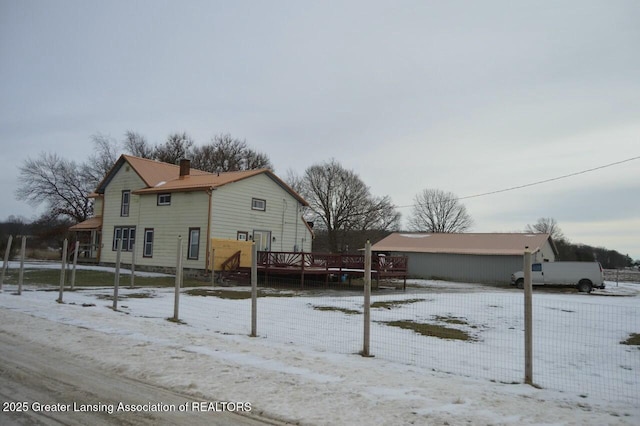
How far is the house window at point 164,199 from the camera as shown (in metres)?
27.1

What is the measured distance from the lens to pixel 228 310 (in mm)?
12430

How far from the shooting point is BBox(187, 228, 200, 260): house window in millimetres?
25281

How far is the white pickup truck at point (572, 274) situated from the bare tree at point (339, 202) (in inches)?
1093

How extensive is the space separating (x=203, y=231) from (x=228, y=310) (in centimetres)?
1323

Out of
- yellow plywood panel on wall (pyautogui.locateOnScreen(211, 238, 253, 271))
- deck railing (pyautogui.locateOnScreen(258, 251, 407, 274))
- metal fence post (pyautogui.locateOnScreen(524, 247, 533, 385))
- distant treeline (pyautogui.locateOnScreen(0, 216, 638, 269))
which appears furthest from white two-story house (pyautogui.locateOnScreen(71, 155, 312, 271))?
metal fence post (pyautogui.locateOnScreen(524, 247, 533, 385))

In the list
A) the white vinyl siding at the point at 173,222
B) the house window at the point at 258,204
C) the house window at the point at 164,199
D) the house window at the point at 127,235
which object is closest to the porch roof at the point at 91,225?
the house window at the point at 127,235

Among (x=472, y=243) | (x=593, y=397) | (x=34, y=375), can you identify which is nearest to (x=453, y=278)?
(x=472, y=243)

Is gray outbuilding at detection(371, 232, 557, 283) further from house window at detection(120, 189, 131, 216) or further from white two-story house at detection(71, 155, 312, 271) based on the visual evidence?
house window at detection(120, 189, 131, 216)

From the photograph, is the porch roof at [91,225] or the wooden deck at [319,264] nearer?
the wooden deck at [319,264]

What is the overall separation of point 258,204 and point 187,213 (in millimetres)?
4304

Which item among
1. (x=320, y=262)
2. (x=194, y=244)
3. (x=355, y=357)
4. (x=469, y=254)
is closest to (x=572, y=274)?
(x=469, y=254)

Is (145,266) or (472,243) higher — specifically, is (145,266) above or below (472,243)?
below

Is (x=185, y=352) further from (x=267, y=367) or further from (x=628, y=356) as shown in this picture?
(x=628, y=356)

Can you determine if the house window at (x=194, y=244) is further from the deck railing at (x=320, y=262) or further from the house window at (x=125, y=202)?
the house window at (x=125, y=202)
